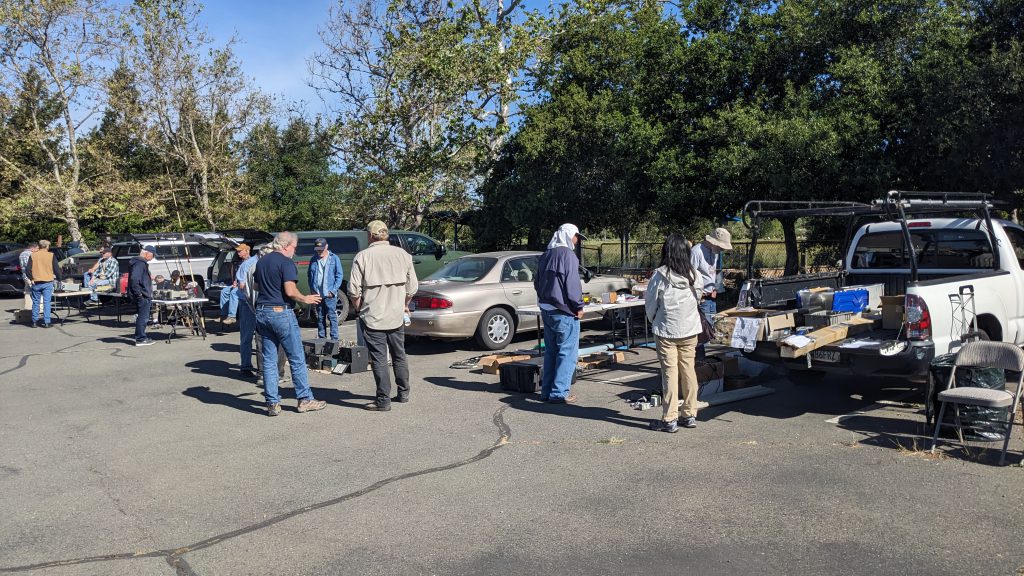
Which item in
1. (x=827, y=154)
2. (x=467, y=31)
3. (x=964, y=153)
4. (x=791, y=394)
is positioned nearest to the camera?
(x=791, y=394)

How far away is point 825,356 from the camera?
7.32 m

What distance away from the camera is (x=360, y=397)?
8.89 meters

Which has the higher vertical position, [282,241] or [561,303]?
[282,241]

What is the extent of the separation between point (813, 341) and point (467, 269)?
6535 millimetres

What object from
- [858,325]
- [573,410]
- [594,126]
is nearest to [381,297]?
[573,410]

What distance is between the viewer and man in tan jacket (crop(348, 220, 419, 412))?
8.01 m

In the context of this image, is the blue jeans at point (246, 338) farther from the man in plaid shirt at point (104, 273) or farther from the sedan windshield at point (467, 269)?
the man in plaid shirt at point (104, 273)

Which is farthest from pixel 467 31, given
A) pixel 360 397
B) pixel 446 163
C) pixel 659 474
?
pixel 659 474

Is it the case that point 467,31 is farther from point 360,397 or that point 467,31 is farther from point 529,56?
point 360,397

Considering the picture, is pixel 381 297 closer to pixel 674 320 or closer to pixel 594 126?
pixel 674 320

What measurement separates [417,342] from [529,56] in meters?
13.3

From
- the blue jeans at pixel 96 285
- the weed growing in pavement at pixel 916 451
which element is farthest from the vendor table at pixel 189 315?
the weed growing in pavement at pixel 916 451

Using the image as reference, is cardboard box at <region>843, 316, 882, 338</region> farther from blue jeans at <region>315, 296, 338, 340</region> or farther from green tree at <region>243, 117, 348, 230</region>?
green tree at <region>243, 117, 348, 230</region>

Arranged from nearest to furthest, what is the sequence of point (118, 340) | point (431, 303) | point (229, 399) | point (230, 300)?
point (229, 399) → point (431, 303) → point (230, 300) → point (118, 340)
